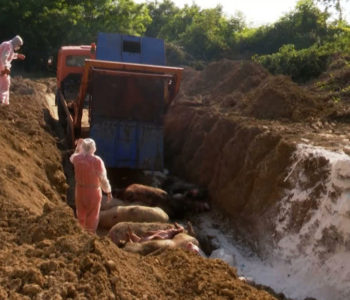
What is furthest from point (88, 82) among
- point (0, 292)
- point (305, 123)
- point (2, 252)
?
point (0, 292)

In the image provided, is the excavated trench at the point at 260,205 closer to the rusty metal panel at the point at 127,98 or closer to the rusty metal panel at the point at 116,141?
the rusty metal panel at the point at 116,141

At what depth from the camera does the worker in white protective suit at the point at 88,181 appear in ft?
26.1

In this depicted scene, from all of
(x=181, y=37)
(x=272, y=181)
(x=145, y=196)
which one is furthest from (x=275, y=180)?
(x=181, y=37)

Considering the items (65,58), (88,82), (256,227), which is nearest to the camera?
(256,227)

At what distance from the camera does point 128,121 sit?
505 inches

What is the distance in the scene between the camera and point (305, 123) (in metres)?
12.2

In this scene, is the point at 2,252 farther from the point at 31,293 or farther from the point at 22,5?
the point at 22,5

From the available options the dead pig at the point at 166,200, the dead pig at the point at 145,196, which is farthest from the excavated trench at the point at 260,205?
the dead pig at the point at 145,196

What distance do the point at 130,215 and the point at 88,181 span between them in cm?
215

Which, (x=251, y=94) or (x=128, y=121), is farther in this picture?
(x=251, y=94)

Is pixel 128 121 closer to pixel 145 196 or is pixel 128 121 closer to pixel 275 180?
pixel 145 196

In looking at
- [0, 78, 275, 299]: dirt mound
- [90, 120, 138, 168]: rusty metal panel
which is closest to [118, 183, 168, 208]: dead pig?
[90, 120, 138, 168]: rusty metal panel

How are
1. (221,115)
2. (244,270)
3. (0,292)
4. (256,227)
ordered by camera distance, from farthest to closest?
(221,115)
(256,227)
(244,270)
(0,292)

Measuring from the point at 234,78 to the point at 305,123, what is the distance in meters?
→ 6.78
